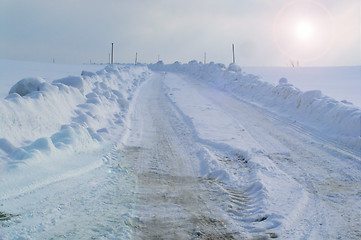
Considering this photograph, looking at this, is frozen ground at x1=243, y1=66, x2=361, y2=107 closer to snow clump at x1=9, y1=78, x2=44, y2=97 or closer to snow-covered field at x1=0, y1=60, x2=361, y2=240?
snow-covered field at x1=0, y1=60, x2=361, y2=240

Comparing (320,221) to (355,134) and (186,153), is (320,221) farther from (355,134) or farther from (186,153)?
(355,134)

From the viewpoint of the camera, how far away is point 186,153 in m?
6.52

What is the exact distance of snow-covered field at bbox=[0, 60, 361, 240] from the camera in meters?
3.51

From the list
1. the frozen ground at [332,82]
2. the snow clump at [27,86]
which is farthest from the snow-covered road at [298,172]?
the frozen ground at [332,82]

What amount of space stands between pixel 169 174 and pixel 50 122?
3.21m

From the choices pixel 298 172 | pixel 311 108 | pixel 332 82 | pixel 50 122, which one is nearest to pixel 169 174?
pixel 298 172

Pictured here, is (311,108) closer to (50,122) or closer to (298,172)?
(298,172)

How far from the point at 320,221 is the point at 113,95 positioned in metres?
9.97

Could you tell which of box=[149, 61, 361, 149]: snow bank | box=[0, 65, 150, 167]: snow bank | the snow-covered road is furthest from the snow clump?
box=[149, 61, 361, 149]: snow bank

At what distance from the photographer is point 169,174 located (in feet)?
17.3

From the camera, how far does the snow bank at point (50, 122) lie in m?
5.22

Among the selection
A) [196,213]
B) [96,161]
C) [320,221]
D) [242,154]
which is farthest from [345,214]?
[96,161]

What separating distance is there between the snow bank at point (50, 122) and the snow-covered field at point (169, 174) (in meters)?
0.03

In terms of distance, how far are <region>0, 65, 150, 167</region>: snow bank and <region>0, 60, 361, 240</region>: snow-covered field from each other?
0.09 feet
